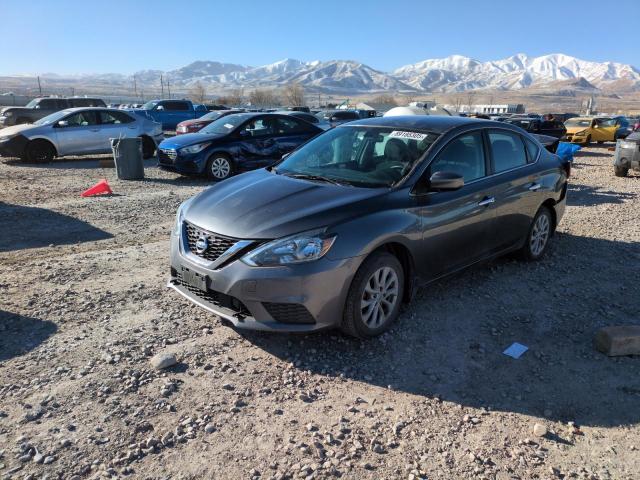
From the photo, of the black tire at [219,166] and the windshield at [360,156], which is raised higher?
the windshield at [360,156]

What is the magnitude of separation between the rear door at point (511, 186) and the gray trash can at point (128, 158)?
8469 mm

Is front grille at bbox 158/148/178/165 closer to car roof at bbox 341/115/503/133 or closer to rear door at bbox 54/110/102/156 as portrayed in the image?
rear door at bbox 54/110/102/156

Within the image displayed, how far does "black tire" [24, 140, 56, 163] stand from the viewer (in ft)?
44.7

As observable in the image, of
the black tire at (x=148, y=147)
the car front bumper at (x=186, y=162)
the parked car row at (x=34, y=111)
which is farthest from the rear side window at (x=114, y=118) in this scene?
the parked car row at (x=34, y=111)

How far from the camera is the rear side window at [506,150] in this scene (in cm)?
509

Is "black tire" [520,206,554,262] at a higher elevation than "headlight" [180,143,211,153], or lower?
lower

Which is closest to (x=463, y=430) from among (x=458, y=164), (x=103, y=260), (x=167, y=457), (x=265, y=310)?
(x=265, y=310)

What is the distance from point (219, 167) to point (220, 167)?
0.02 metres

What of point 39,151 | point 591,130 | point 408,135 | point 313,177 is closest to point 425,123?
point 408,135

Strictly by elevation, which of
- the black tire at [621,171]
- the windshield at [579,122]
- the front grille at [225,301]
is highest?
the front grille at [225,301]

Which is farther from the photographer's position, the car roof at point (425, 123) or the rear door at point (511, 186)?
the rear door at point (511, 186)

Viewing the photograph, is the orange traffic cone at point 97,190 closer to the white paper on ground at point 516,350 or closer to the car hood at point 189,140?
the car hood at point 189,140

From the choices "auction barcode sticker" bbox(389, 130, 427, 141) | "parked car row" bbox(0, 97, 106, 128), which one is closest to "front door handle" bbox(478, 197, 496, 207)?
"auction barcode sticker" bbox(389, 130, 427, 141)

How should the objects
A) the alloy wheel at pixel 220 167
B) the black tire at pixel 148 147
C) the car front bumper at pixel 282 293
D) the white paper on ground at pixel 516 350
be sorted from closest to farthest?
the car front bumper at pixel 282 293, the white paper on ground at pixel 516 350, the alloy wheel at pixel 220 167, the black tire at pixel 148 147
